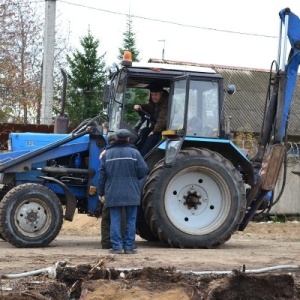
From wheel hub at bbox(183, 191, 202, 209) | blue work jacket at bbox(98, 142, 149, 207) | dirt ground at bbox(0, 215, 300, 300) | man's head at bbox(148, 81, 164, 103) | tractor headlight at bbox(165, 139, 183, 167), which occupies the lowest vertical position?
dirt ground at bbox(0, 215, 300, 300)

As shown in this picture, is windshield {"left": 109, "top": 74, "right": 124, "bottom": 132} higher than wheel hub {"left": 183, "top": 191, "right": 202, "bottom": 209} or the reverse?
higher

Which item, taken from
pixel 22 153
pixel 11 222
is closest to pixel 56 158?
pixel 22 153

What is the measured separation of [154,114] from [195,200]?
1468 mm

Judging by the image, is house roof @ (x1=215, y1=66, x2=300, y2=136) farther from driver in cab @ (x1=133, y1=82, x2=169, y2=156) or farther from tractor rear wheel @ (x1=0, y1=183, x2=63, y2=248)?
tractor rear wheel @ (x1=0, y1=183, x2=63, y2=248)

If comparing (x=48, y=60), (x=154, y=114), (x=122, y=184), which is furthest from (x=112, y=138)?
(x=48, y=60)

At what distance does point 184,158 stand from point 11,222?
267 centimetres

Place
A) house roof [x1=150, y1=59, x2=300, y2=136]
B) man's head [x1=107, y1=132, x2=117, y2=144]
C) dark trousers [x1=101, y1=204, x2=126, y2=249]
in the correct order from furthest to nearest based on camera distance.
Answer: house roof [x1=150, y1=59, x2=300, y2=136] → dark trousers [x1=101, y1=204, x2=126, y2=249] → man's head [x1=107, y1=132, x2=117, y2=144]

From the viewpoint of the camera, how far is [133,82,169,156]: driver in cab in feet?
39.4

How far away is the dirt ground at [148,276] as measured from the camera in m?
7.62

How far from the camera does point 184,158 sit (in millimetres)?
11664

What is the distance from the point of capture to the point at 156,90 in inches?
480

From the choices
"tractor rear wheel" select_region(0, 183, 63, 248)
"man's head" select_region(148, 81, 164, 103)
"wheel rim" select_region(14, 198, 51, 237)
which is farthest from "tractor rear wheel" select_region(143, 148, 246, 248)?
"wheel rim" select_region(14, 198, 51, 237)

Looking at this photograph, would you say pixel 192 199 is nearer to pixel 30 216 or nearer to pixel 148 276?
pixel 30 216

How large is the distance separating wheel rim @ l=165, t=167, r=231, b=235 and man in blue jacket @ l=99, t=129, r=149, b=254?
0.88 metres
